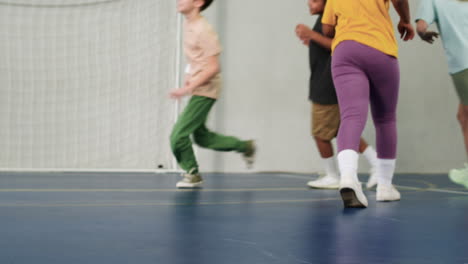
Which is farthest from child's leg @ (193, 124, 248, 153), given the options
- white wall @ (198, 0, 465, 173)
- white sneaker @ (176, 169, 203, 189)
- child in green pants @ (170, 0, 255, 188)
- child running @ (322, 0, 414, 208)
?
white wall @ (198, 0, 465, 173)

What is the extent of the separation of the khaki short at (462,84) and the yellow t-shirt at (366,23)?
1.86 feet

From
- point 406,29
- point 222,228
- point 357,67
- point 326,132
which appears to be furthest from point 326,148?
point 222,228

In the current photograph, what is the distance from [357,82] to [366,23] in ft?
0.92

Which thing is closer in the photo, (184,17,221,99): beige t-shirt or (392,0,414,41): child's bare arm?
(392,0,414,41): child's bare arm

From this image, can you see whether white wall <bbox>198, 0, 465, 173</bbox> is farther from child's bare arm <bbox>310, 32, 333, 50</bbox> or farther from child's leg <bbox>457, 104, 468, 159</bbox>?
child's leg <bbox>457, 104, 468, 159</bbox>

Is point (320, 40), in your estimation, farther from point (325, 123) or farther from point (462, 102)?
point (462, 102)

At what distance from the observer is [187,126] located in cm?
394

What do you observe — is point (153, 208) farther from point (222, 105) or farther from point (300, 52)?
point (300, 52)

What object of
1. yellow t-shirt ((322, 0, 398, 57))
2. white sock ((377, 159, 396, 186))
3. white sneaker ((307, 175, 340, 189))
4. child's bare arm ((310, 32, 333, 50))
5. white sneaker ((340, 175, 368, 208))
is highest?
child's bare arm ((310, 32, 333, 50))

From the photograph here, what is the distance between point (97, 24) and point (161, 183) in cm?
A: 225

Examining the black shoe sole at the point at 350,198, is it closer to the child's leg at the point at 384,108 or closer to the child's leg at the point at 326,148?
the child's leg at the point at 384,108

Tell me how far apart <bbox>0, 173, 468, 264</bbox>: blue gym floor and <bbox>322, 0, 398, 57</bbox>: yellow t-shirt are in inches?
30.0

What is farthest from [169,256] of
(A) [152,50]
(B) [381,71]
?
(A) [152,50]

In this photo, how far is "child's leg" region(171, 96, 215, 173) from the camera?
3930 mm
